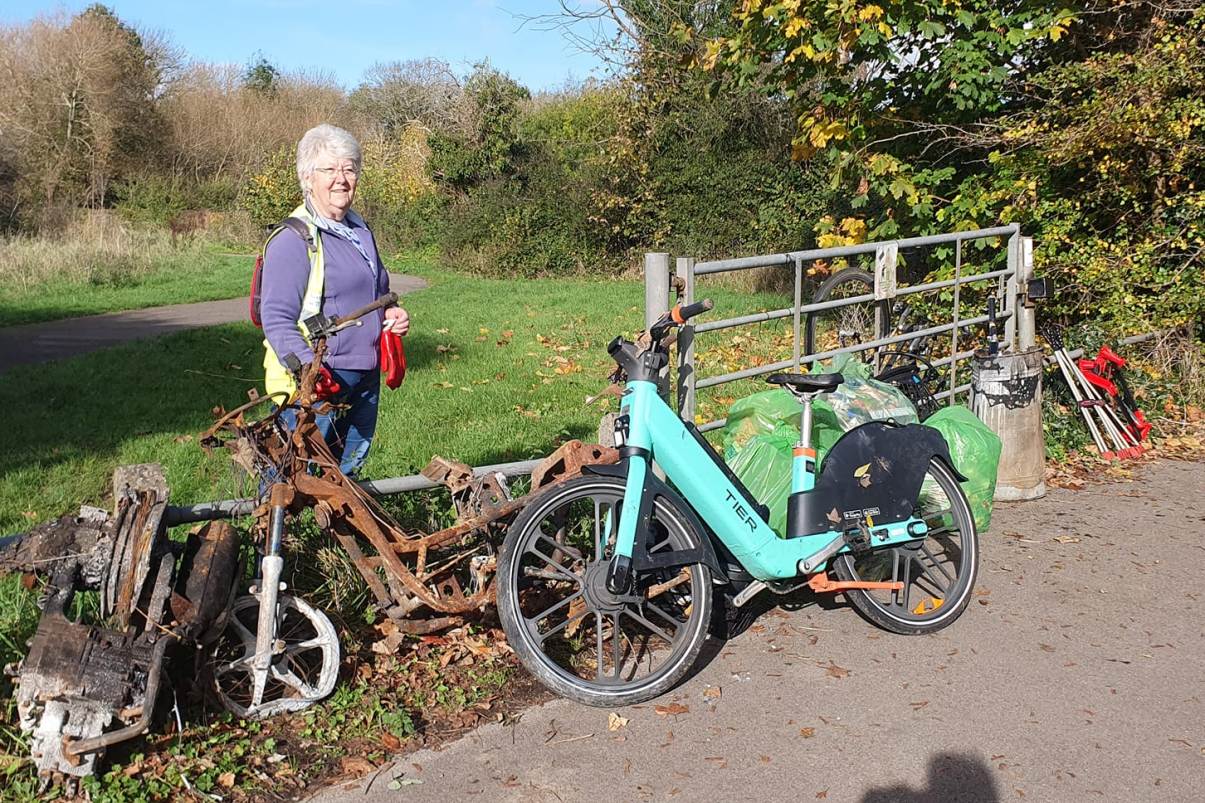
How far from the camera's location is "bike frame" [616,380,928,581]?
3.81 metres

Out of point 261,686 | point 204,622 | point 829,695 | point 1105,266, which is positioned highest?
point 1105,266

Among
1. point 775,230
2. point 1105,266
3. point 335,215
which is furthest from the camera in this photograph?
point 775,230

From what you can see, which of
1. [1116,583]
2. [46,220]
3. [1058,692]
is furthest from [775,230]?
[46,220]

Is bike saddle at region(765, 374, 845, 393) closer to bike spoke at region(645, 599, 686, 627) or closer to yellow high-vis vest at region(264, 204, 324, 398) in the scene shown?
bike spoke at region(645, 599, 686, 627)

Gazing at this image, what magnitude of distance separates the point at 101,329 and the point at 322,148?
9971 millimetres

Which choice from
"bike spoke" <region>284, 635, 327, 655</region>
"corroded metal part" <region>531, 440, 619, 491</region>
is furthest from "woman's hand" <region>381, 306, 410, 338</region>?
"bike spoke" <region>284, 635, 327, 655</region>

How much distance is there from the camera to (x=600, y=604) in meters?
3.80

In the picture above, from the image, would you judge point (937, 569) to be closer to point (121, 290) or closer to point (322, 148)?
point (322, 148)

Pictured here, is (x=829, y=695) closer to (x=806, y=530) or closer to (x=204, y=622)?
(x=806, y=530)

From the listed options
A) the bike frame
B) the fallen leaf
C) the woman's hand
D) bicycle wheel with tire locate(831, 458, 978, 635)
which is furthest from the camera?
bicycle wheel with tire locate(831, 458, 978, 635)

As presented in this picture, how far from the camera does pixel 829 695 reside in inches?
153

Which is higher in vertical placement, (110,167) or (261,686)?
(110,167)

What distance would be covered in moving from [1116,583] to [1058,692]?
135 cm

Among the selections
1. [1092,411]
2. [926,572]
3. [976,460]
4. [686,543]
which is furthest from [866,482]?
[1092,411]
